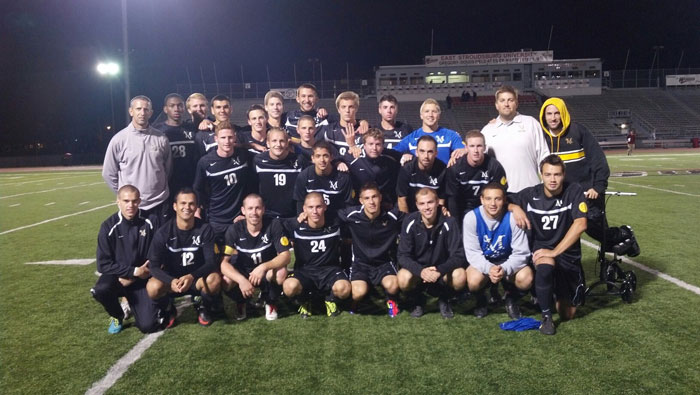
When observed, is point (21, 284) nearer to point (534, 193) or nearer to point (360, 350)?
point (360, 350)

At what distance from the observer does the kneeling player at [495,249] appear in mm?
4055

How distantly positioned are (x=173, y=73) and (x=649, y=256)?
163ft

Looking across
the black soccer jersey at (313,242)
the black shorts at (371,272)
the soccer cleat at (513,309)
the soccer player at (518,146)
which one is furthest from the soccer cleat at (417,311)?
the soccer player at (518,146)

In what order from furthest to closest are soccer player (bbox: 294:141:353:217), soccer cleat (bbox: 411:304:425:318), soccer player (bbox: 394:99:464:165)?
soccer player (bbox: 394:99:464:165), soccer player (bbox: 294:141:353:217), soccer cleat (bbox: 411:304:425:318)

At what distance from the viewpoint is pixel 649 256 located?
19.6 feet

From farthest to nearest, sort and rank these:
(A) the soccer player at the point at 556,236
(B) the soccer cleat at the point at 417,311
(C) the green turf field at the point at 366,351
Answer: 1. (B) the soccer cleat at the point at 417,311
2. (A) the soccer player at the point at 556,236
3. (C) the green turf field at the point at 366,351

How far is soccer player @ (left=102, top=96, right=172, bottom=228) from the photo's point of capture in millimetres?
4852

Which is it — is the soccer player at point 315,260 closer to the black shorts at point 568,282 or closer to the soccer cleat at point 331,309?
the soccer cleat at point 331,309

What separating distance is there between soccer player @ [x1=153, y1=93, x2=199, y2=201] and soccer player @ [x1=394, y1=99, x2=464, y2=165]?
234cm

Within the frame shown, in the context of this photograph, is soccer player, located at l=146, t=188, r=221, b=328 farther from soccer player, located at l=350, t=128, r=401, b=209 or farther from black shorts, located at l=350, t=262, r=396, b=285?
soccer player, located at l=350, t=128, r=401, b=209

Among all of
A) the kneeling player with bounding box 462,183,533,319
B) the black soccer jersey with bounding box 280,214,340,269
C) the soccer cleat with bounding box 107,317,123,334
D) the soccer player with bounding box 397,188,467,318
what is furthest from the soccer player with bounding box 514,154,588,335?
the soccer cleat with bounding box 107,317,123,334

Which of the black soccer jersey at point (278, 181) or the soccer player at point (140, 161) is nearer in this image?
the soccer player at point (140, 161)

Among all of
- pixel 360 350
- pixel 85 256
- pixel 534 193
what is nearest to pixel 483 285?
pixel 534 193

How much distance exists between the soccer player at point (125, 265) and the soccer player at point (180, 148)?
3.79 ft
